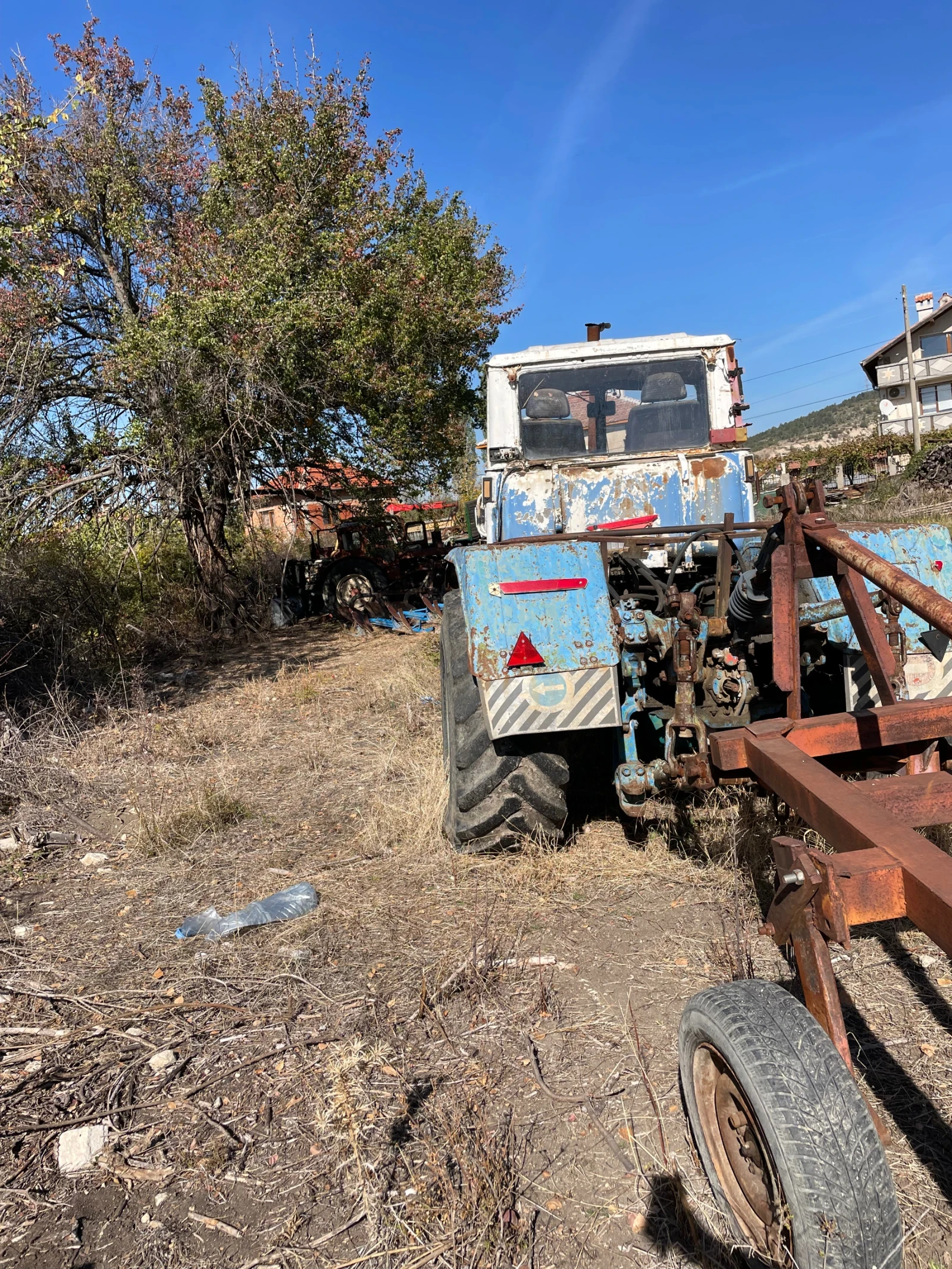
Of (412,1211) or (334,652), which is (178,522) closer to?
(334,652)

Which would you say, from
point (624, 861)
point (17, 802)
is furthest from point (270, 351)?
point (624, 861)

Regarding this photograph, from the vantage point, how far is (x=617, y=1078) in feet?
7.63

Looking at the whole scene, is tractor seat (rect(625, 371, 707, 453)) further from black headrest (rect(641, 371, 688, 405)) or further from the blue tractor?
the blue tractor

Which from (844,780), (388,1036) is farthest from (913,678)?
(388,1036)

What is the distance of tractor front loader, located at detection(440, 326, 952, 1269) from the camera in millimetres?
1517


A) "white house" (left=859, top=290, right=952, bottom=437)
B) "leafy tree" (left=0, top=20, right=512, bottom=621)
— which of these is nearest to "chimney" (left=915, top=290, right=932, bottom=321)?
"white house" (left=859, top=290, right=952, bottom=437)

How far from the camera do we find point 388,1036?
2559 mm

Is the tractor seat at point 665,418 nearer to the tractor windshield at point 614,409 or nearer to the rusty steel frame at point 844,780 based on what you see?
the tractor windshield at point 614,409

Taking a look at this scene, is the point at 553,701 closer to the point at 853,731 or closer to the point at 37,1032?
the point at 853,731

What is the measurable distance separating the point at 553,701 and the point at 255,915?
55.5 inches

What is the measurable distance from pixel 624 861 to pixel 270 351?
297 inches

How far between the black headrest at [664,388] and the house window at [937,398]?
49.7 m

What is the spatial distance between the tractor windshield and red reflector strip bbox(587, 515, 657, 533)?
0.61 meters

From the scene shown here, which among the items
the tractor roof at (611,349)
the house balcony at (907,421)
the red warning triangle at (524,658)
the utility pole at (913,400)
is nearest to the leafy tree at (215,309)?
the tractor roof at (611,349)
